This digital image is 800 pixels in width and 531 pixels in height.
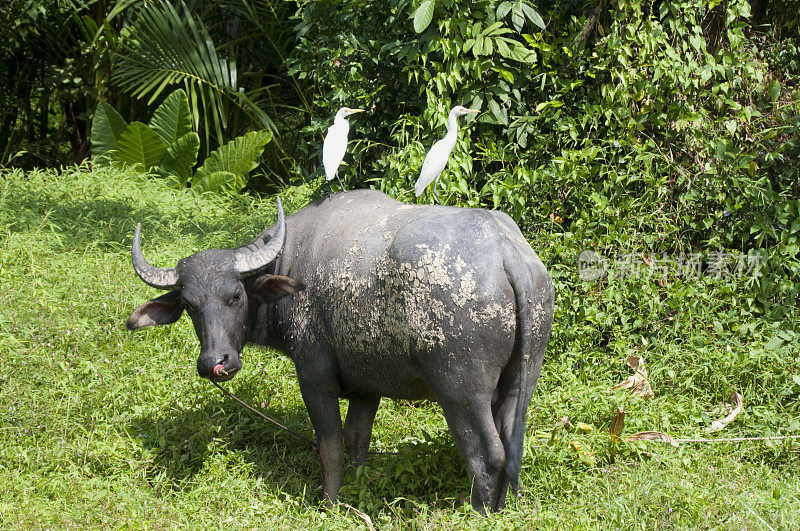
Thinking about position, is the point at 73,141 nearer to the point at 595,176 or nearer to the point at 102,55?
the point at 102,55

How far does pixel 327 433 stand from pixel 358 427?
351mm

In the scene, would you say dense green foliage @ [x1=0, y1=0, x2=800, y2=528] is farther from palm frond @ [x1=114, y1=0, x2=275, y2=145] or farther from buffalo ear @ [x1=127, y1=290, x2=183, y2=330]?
palm frond @ [x1=114, y1=0, x2=275, y2=145]

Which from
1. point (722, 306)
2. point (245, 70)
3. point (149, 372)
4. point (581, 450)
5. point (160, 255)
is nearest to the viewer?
point (581, 450)

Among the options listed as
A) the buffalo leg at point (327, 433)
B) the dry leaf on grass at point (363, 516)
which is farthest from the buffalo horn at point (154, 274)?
the dry leaf on grass at point (363, 516)

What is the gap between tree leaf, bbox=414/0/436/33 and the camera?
5273 mm

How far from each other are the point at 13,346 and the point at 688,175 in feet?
14.3

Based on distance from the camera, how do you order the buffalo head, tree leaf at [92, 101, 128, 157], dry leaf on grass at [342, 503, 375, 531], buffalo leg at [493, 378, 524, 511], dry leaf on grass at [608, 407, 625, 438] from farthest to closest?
tree leaf at [92, 101, 128, 157]
dry leaf on grass at [608, 407, 625, 438]
the buffalo head
dry leaf on grass at [342, 503, 375, 531]
buffalo leg at [493, 378, 524, 511]

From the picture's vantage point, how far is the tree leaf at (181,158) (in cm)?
864

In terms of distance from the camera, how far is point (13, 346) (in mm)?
4953

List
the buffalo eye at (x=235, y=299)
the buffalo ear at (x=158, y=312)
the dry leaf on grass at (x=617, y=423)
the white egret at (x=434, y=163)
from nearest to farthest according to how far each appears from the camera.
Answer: the buffalo eye at (x=235, y=299), the buffalo ear at (x=158, y=312), the dry leaf on grass at (x=617, y=423), the white egret at (x=434, y=163)

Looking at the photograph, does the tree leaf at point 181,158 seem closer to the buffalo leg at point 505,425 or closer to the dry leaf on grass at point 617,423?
the dry leaf on grass at point 617,423

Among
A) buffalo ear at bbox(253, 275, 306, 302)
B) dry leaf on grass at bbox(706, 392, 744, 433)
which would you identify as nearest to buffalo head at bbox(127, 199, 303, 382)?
buffalo ear at bbox(253, 275, 306, 302)

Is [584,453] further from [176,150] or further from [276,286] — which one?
[176,150]

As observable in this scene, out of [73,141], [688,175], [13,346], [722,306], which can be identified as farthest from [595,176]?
[73,141]
